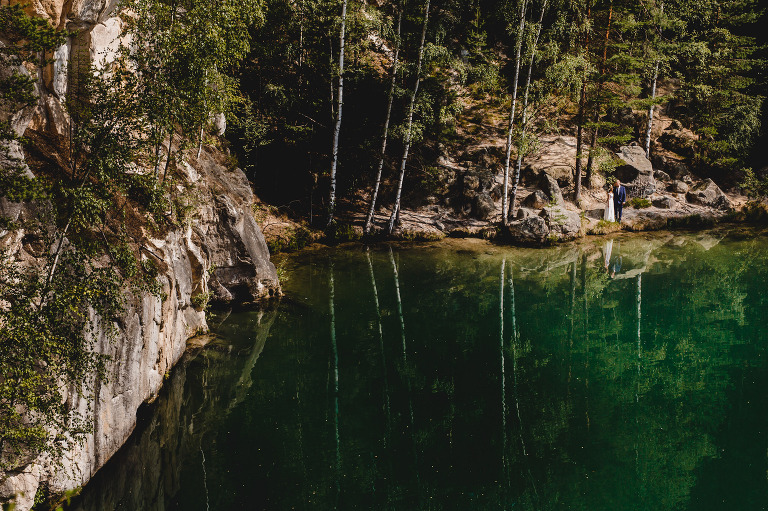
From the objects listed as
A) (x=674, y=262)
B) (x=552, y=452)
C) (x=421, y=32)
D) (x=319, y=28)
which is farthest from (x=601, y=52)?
(x=552, y=452)

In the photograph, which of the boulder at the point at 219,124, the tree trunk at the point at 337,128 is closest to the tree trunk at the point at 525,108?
the tree trunk at the point at 337,128

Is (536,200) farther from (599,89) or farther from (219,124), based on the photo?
(219,124)

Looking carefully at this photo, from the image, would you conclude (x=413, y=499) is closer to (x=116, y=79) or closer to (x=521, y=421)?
(x=521, y=421)

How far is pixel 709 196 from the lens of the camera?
33.9m

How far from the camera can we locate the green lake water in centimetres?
1062

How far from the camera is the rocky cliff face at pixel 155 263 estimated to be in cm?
919

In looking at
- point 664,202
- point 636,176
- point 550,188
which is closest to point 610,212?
point 550,188

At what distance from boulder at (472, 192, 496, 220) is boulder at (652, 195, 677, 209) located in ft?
35.0

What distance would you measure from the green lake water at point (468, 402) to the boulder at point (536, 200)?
839 cm

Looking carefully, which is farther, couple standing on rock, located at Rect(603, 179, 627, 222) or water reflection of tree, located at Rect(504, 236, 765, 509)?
couple standing on rock, located at Rect(603, 179, 627, 222)

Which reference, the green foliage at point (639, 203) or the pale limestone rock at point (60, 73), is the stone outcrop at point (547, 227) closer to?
the green foliage at point (639, 203)

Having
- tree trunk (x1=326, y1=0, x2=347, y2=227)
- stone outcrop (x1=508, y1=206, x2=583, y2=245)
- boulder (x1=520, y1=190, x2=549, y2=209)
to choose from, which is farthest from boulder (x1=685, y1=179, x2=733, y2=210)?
tree trunk (x1=326, y1=0, x2=347, y2=227)

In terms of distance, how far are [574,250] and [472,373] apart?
15.0 metres

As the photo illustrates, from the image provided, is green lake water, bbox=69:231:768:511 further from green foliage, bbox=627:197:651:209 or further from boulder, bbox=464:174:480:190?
green foliage, bbox=627:197:651:209
